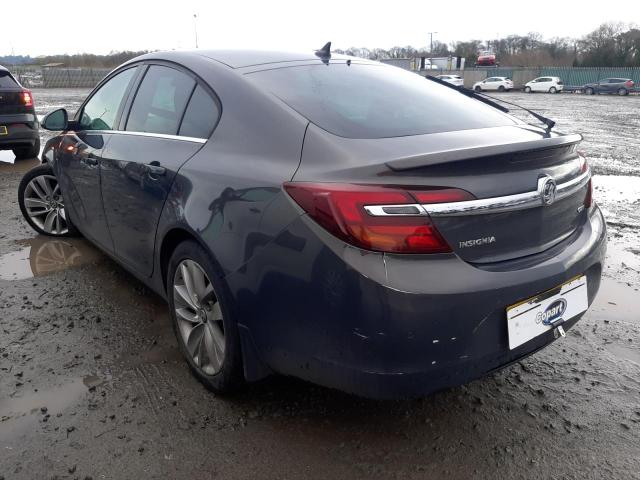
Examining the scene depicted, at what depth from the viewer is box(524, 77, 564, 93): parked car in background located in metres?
43.4

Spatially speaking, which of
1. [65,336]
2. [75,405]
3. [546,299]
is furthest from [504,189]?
[65,336]

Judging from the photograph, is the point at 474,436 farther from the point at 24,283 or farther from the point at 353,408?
the point at 24,283

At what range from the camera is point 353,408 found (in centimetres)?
249

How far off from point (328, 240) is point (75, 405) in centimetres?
156

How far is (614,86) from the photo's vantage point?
131 feet

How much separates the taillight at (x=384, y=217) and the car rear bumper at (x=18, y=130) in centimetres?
843

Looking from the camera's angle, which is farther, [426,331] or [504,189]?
[504,189]

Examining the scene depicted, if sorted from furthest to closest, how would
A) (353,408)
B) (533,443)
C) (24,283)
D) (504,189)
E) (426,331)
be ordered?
(24,283) < (353,408) < (533,443) < (504,189) < (426,331)

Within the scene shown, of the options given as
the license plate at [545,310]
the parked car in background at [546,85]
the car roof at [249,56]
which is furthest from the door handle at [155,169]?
the parked car in background at [546,85]

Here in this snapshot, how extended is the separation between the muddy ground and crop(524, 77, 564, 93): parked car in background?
148 ft

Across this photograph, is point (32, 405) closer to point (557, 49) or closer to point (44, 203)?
point (44, 203)

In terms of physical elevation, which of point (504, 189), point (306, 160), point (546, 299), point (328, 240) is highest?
point (306, 160)

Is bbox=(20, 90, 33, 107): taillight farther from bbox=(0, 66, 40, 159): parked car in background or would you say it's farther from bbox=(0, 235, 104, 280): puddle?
bbox=(0, 235, 104, 280): puddle

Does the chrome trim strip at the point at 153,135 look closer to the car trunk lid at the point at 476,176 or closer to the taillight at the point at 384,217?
the car trunk lid at the point at 476,176
